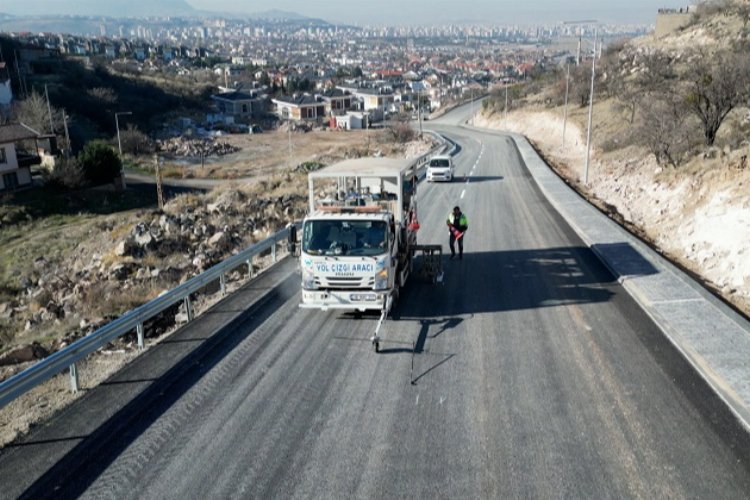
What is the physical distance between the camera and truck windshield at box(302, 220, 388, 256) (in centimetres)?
1217

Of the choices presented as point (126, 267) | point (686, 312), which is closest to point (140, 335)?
point (126, 267)

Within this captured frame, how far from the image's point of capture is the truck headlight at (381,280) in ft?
39.4

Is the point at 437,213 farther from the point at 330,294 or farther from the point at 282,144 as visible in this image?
the point at 282,144

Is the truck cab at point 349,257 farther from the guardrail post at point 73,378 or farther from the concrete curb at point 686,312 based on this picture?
the concrete curb at point 686,312

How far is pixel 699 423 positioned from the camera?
8.55 metres

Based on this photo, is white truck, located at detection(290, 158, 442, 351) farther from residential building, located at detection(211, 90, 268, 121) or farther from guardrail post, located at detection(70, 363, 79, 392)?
residential building, located at detection(211, 90, 268, 121)

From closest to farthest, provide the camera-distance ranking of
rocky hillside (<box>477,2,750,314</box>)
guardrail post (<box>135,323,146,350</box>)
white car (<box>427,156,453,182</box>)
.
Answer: guardrail post (<box>135,323,146,350</box>) → rocky hillside (<box>477,2,750,314</box>) → white car (<box>427,156,453,182</box>)

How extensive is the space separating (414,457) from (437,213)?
1752 centimetres

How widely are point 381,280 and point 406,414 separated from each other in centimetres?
364

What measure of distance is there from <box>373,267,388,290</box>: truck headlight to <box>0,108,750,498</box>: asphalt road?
0.92 metres

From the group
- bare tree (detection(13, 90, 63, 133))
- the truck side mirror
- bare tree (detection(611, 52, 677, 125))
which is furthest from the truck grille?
bare tree (detection(13, 90, 63, 133))

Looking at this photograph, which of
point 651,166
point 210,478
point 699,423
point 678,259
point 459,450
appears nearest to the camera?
point 210,478

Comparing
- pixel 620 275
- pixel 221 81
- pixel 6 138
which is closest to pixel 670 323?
pixel 620 275

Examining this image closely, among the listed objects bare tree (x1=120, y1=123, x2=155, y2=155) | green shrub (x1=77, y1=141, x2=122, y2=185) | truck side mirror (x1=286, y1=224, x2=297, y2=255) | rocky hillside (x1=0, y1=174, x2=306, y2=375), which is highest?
truck side mirror (x1=286, y1=224, x2=297, y2=255)
